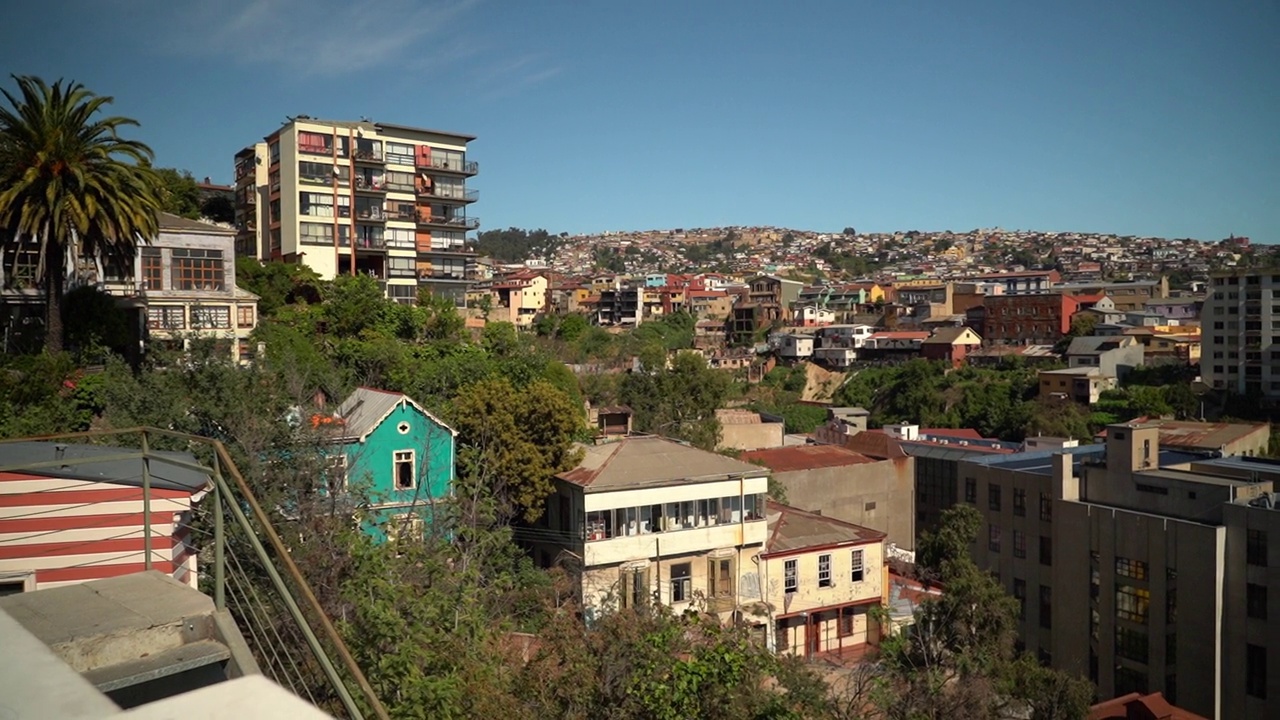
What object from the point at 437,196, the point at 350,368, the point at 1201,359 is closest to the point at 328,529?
the point at 350,368

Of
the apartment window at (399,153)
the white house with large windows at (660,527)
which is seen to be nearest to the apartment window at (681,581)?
the white house with large windows at (660,527)

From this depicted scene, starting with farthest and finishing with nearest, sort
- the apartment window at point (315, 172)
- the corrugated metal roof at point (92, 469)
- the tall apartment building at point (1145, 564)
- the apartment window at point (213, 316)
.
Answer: the apartment window at point (315, 172) < the apartment window at point (213, 316) < the tall apartment building at point (1145, 564) < the corrugated metal roof at point (92, 469)

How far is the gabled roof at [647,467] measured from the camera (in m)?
23.0

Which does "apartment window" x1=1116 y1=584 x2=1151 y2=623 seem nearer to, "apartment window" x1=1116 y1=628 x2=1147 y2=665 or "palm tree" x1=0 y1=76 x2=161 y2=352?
"apartment window" x1=1116 y1=628 x2=1147 y2=665

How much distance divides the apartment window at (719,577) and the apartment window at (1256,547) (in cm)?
1316

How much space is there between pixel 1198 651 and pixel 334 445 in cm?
2213

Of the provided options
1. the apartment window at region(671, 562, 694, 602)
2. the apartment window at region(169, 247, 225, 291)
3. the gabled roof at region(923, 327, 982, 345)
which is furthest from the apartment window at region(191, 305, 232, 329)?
the gabled roof at region(923, 327, 982, 345)

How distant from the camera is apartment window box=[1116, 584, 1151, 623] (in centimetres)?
2628

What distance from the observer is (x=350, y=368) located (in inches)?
1081

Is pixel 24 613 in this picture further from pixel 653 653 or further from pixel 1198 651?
pixel 1198 651

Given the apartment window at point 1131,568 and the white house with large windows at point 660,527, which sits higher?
the white house with large windows at point 660,527

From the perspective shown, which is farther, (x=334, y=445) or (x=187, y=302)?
(x=187, y=302)

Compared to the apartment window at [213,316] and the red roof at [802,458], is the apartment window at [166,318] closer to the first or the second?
the apartment window at [213,316]

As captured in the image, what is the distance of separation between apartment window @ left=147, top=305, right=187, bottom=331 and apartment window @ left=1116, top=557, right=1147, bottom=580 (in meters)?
Result: 27.1
